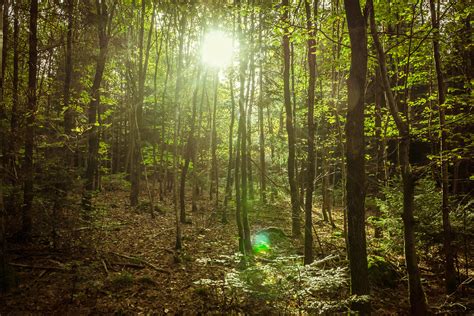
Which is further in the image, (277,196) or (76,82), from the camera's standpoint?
(277,196)

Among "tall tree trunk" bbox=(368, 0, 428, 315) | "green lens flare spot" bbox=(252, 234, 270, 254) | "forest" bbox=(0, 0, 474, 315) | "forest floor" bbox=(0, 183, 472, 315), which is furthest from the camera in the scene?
"green lens flare spot" bbox=(252, 234, 270, 254)

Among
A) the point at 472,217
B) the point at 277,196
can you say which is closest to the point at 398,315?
the point at 472,217

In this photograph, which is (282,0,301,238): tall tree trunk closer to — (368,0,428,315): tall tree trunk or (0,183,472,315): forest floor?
(0,183,472,315): forest floor

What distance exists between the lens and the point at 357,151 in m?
4.88

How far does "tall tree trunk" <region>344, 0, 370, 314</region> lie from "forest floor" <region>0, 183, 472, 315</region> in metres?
0.45

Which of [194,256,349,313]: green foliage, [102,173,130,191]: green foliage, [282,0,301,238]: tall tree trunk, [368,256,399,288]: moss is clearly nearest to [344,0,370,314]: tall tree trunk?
[194,256,349,313]: green foliage

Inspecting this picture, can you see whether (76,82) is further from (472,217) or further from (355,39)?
(472,217)

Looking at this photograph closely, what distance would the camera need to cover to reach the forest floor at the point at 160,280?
565cm

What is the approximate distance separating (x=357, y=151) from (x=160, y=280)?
581 cm

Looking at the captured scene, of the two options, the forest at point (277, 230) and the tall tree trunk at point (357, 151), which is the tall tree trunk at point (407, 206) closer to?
the forest at point (277, 230)

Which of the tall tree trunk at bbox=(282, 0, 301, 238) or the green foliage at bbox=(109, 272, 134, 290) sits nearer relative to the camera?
the green foliage at bbox=(109, 272, 134, 290)

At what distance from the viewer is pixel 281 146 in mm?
17219

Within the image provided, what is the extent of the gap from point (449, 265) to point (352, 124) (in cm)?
552

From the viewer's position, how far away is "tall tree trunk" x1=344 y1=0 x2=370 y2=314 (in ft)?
15.8
